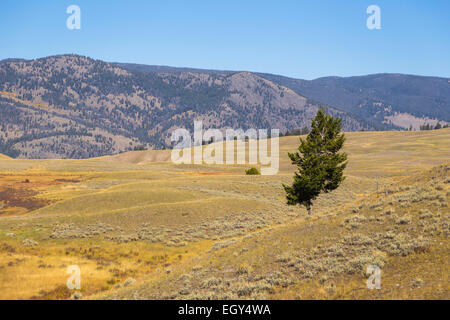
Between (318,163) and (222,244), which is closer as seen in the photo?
(222,244)

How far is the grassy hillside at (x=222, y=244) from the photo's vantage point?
59.0 ft

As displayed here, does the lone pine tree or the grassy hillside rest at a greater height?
the lone pine tree

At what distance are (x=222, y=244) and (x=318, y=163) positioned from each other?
16.8 m

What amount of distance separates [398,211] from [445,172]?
1340cm

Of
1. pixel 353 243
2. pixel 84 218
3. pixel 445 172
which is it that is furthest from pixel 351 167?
pixel 353 243

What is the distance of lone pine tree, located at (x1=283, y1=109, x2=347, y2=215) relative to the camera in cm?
4091

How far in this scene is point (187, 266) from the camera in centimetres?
2519

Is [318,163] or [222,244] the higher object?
[318,163]

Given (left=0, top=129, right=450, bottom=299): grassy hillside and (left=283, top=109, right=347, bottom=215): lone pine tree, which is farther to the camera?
(left=283, top=109, right=347, bottom=215): lone pine tree

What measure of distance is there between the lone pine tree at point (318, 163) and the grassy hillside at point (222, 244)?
13.6 feet

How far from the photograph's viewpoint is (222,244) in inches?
1219

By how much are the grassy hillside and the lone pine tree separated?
4134 millimetres
